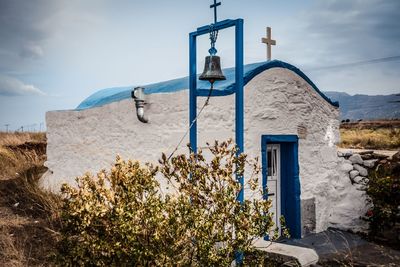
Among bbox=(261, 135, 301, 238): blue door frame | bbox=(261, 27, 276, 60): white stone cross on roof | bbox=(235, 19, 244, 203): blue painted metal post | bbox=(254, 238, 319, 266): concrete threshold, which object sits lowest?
bbox=(254, 238, 319, 266): concrete threshold

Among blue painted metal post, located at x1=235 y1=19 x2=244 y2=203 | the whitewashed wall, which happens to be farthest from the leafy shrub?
blue painted metal post, located at x1=235 y1=19 x2=244 y2=203

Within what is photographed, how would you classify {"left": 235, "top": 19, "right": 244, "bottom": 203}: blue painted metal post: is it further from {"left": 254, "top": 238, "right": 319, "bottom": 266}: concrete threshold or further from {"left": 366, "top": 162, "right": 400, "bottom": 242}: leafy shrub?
{"left": 366, "top": 162, "right": 400, "bottom": 242}: leafy shrub

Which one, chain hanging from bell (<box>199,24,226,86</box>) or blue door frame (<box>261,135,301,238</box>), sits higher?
chain hanging from bell (<box>199,24,226,86</box>)

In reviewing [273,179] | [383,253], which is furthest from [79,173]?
[383,253]

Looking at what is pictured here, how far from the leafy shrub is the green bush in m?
4.86

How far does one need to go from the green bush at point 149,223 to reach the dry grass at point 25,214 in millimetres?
540

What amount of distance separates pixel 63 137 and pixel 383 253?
24.0 ft

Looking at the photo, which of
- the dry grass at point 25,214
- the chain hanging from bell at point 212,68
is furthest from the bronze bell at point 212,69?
the dry grass at point 25,214

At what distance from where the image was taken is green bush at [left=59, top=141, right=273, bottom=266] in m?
3.47

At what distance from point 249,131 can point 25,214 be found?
16.8ft

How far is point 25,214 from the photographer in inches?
320

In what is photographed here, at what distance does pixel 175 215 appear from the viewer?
354 centimetres

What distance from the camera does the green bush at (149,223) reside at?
11.4ft

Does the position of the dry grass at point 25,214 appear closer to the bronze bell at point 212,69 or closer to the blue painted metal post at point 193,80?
the blue painted metal post at point 193,80
